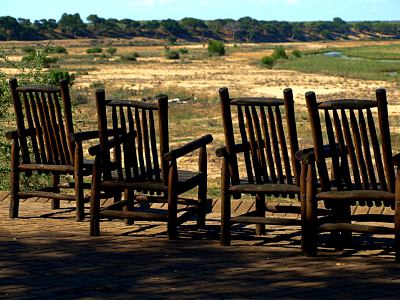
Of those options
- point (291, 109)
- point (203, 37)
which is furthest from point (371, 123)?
point (203, 37)

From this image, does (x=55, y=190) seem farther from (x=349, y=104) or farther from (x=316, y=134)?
(x=349, y=104)

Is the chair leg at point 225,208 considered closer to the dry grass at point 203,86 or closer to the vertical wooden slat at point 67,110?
the vertical wooden slat at point 67,110

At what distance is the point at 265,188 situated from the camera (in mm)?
6426

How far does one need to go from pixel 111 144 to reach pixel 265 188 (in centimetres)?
131

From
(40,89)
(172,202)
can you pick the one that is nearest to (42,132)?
(40,89)

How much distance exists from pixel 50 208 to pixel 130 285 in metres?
3.49

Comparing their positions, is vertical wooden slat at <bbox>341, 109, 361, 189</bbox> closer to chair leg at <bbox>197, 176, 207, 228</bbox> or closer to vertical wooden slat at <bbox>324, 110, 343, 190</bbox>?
vertical wooden slat at <bbox>324, 110, 343, 190</bbox>

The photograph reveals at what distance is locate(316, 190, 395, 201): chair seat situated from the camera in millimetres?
5922

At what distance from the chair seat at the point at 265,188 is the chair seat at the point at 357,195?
0.87 feet

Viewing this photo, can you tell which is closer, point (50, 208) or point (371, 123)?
point (371, 123)

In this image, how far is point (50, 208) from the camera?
8578 mm

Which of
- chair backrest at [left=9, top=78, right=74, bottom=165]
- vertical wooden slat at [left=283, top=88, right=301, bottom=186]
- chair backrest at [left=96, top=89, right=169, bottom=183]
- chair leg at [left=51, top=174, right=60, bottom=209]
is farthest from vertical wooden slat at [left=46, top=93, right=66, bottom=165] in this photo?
vertical wooden slat at [left=283, top=88, right=301, bottom=186]

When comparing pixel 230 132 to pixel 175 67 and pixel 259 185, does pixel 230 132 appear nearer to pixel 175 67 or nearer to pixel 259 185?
pixel 259 185

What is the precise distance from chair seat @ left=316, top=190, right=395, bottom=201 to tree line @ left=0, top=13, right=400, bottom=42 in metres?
133
